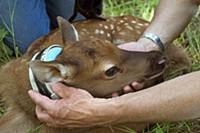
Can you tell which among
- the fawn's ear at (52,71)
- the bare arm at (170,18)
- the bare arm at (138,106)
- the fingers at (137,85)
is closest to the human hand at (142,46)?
the bare arm at (170,18)

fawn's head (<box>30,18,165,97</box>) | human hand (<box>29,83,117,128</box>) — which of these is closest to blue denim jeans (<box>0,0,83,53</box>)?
fawn's head (<box>30,18,165,97</box>)

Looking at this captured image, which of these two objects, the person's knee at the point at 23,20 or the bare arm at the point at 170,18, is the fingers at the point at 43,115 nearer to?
the bare arm at the point at 170,18

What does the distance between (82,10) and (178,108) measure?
1.43m

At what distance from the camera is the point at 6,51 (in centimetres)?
431

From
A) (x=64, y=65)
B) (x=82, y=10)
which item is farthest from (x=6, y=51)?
(x=64, y=65)

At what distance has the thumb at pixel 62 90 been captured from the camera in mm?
3010

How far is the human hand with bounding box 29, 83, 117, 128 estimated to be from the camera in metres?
2.92

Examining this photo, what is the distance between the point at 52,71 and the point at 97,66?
265 millimetres

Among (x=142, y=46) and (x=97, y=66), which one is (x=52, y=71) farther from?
(x=142, y=46)

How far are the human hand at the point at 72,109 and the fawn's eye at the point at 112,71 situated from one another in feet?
0.69

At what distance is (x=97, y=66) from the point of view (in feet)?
10.4

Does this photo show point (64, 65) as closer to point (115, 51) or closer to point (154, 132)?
point (115, 51)

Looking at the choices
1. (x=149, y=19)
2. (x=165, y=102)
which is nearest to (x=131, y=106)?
(x=165, y=102)

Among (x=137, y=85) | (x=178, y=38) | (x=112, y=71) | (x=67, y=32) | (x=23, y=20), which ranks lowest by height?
(x=178, y=38)
